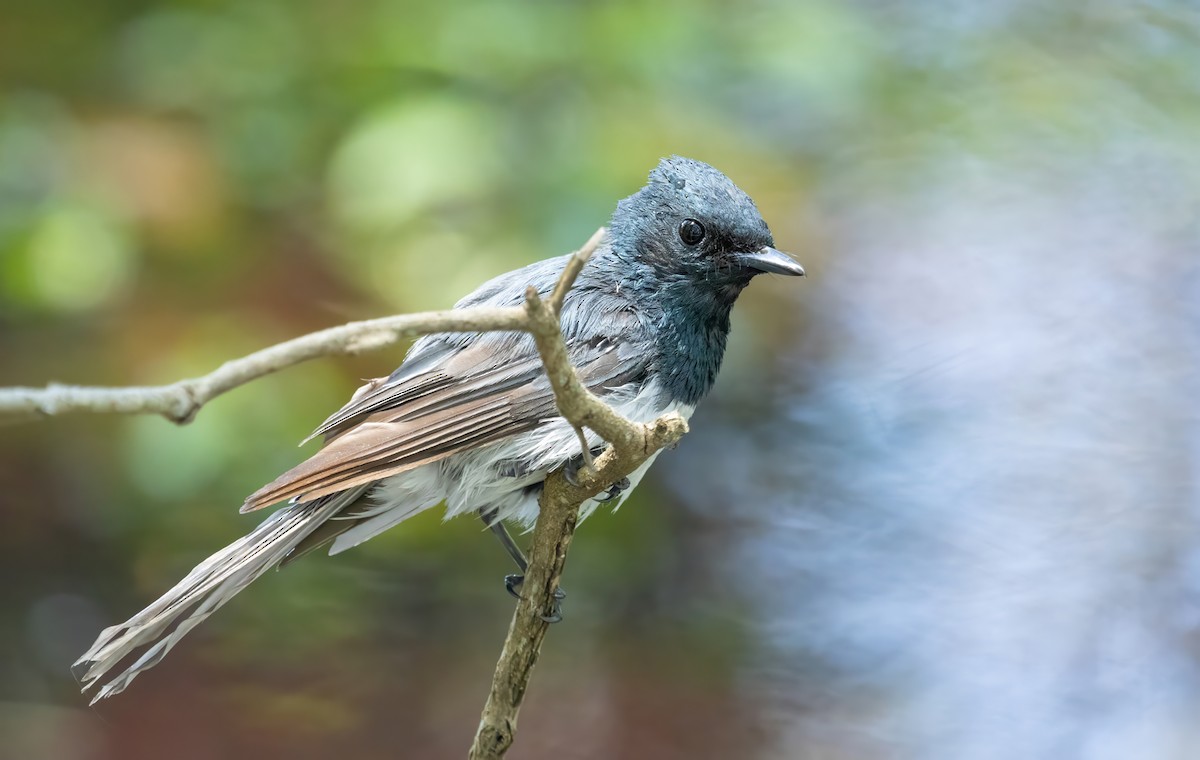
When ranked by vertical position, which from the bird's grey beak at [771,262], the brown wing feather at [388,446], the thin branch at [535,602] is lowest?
the thin branch at [535,602]

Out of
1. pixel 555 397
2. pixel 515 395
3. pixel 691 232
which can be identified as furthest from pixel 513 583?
pixel 555 397

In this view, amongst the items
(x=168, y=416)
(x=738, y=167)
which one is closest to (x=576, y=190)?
Result: (x=738, y=167)

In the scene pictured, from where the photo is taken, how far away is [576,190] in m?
3.84

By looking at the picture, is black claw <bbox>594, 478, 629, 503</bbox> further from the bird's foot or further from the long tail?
the long tail

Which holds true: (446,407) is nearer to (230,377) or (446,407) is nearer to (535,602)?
(535,602)

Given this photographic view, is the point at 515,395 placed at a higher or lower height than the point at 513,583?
higher

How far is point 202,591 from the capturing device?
8.32 ft

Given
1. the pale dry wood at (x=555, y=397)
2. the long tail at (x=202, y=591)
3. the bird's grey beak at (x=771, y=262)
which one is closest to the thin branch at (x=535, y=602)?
the pale dry wood at (x=555, y=397)

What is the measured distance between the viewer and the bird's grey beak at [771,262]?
2865 mm

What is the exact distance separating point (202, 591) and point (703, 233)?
1.42m

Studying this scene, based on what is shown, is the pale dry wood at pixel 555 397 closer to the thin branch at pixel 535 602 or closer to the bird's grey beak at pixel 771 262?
the thin branch at pixel 535 602

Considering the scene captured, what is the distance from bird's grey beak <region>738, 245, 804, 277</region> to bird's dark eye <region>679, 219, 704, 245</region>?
0.12 meters

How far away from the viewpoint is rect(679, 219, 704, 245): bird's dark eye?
2977 mm

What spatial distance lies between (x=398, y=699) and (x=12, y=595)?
158 cm
